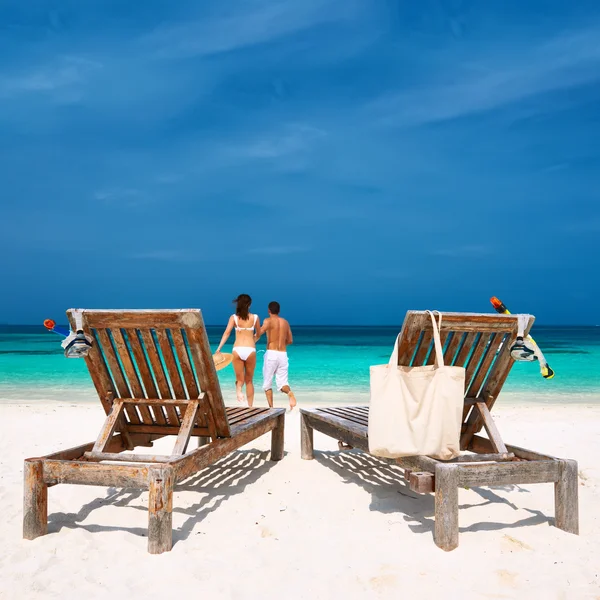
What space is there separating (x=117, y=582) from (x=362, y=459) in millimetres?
3154

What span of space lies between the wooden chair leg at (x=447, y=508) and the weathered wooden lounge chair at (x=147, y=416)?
1.51m

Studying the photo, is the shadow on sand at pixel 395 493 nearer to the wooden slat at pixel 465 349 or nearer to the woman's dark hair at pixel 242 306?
the wooden slat at pixel 465 349

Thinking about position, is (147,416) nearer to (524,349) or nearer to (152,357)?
(152,357)

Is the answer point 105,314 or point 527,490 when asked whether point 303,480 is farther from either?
point 105,314

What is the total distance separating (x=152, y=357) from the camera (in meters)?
3.70

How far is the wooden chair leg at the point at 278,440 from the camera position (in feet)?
17.2

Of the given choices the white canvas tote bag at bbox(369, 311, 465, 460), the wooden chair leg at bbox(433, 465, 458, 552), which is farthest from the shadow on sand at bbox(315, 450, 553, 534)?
the white canvas tote bag at bbox(369, 311, 465, 460)

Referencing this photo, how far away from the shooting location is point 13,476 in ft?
15.7

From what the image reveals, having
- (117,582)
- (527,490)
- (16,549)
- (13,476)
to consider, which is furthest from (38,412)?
(527,490)

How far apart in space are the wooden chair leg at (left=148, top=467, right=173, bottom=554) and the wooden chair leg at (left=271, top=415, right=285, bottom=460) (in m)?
2.13

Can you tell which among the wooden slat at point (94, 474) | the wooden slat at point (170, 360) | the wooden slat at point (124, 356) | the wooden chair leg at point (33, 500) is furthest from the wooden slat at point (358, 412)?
the wooden chair leg at point (33, 500)

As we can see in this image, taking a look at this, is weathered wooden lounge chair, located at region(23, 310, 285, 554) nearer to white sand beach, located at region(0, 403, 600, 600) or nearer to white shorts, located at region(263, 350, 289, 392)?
white sand beach, located at region(0, 403, 600, 600)

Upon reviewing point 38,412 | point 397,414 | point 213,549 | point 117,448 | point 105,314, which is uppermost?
point 105,314

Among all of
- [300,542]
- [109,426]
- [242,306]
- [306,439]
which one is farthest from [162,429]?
[242,306]
